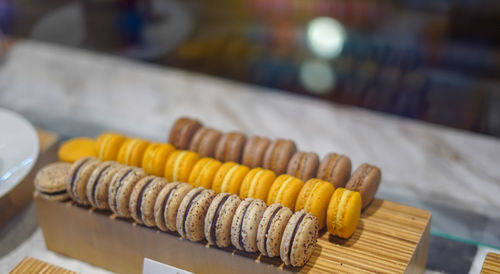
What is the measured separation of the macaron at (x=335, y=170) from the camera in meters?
1.15

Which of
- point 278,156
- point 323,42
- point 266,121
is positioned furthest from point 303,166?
point 323,42

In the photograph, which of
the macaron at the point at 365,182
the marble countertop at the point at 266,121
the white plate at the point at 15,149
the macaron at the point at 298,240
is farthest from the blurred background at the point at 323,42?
the macaron at the point at 298,240

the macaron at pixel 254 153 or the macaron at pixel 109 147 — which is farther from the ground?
the macaron at pixel 254 153

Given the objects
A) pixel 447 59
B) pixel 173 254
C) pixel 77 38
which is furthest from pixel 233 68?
pixel 173 254

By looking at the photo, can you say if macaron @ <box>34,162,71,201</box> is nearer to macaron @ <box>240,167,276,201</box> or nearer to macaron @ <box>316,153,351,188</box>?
macaron @ <box>240,167,276,201</box>

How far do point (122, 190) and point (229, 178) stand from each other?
205mm

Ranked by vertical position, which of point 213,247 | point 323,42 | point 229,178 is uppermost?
point 323,42

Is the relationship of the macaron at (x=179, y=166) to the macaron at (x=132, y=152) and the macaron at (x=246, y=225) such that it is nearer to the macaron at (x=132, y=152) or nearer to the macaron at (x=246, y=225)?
the macaron at (x=132, y=152)

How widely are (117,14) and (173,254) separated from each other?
1.44m

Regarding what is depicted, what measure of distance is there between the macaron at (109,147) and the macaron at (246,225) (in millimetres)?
354

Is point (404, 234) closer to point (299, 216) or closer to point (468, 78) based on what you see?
point (299, 216)

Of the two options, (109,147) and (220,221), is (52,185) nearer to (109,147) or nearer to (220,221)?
(109,147)

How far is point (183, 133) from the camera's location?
4.19ft

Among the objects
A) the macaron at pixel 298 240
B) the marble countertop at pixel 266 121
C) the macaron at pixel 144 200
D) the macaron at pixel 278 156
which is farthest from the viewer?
the marble countertop at pixel 266 121
